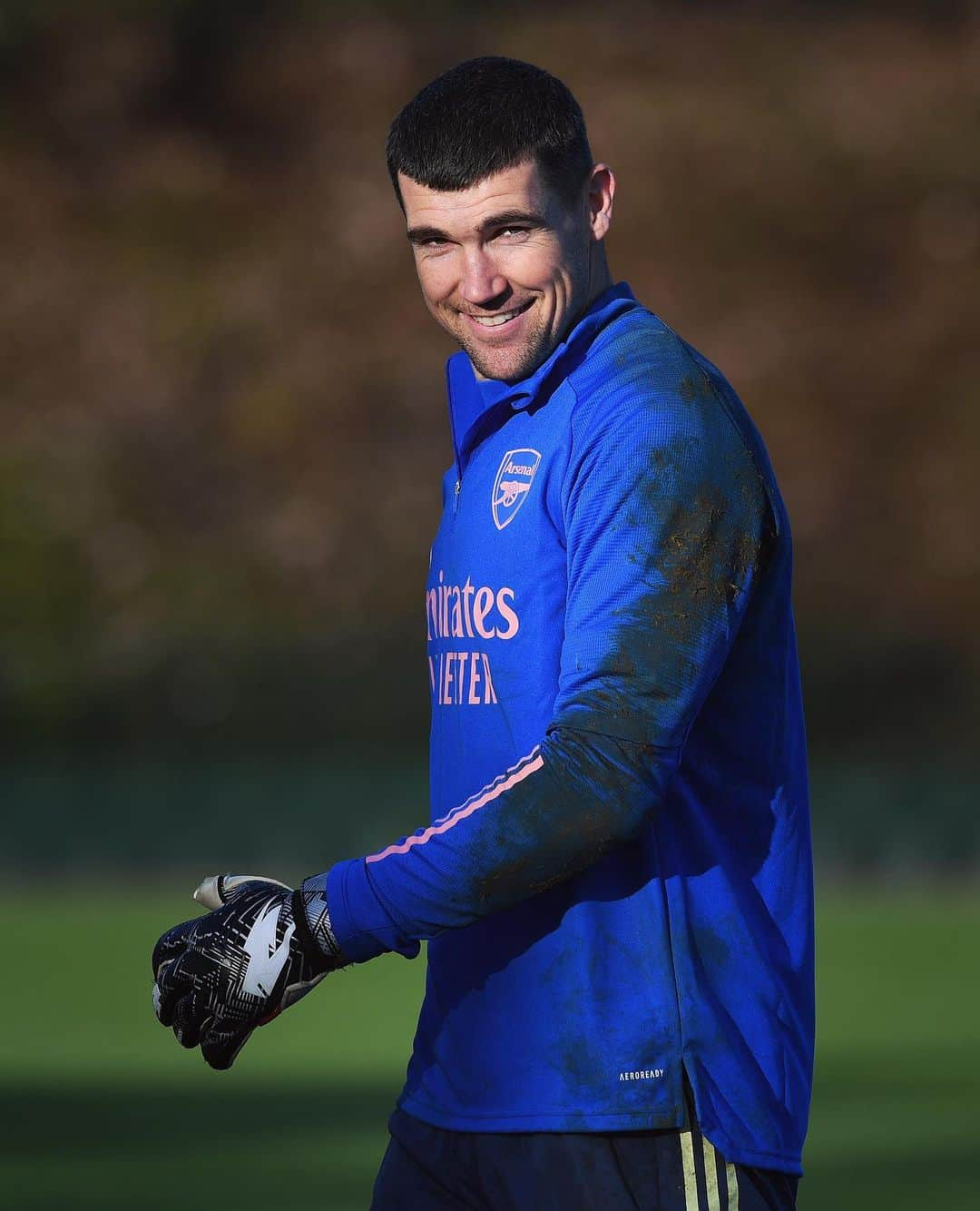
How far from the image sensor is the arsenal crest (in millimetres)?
2156

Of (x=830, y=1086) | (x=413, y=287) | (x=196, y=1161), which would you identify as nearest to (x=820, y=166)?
(x=413, y=287)

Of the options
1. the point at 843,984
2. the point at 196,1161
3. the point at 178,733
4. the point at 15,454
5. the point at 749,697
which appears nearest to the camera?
the point at 749,697

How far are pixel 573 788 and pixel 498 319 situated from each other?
1.78 ft

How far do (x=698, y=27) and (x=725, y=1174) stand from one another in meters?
18.9

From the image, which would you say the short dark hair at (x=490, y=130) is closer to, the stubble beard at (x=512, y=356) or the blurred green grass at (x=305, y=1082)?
the stubble beard at (x=512, y=356)

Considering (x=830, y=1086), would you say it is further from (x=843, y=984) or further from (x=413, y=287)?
(x=413, y=287)

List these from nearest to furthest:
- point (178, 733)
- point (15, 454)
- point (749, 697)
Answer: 1. point (749, 697)
2. point (178, 733)
3. point (15, 454)

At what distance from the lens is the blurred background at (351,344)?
17969mm

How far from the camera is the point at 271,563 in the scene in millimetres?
18594

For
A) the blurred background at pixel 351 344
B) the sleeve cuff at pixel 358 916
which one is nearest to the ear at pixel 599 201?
the sleeve cuff at pixel 358 916

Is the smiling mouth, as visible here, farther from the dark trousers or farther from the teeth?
the dark trousers

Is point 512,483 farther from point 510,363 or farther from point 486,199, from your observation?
point 486,199

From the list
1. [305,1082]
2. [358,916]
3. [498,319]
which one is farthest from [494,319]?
[305,1082]

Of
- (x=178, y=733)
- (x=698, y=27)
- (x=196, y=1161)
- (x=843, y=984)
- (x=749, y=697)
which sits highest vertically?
(x=698, y=27)
